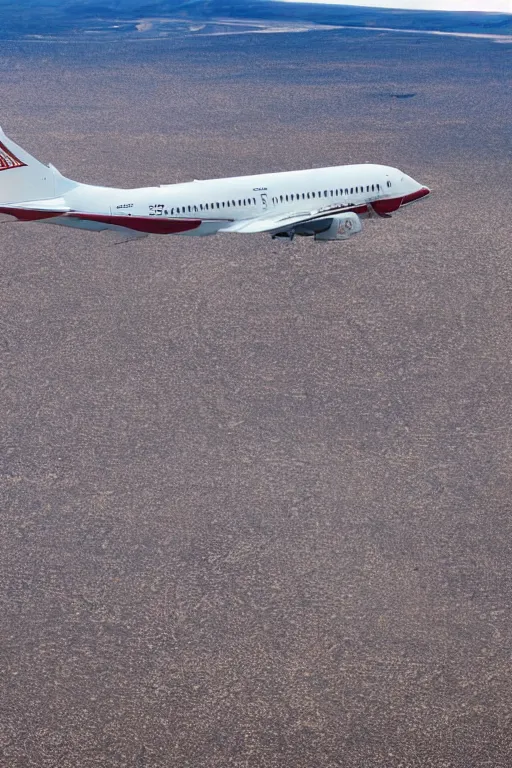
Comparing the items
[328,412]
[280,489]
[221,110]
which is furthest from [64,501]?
[221,110]

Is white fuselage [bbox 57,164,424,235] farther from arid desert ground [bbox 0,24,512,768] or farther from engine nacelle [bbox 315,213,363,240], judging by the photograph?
arid desert ground [bbox 0,24,512,768]

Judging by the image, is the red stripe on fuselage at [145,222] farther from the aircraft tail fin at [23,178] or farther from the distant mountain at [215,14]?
the distant mountain at [215,14]

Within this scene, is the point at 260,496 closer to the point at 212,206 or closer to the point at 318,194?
the point at 212,206

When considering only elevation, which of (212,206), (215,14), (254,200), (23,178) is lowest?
(215,14)

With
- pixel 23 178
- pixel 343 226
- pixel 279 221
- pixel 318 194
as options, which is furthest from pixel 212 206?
pixel 23 178

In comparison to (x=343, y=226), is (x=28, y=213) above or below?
above

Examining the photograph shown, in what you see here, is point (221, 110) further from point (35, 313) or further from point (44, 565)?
point (44, 565)

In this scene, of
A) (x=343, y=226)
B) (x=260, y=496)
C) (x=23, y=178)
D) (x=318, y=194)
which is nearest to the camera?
(x=260, y=496)
